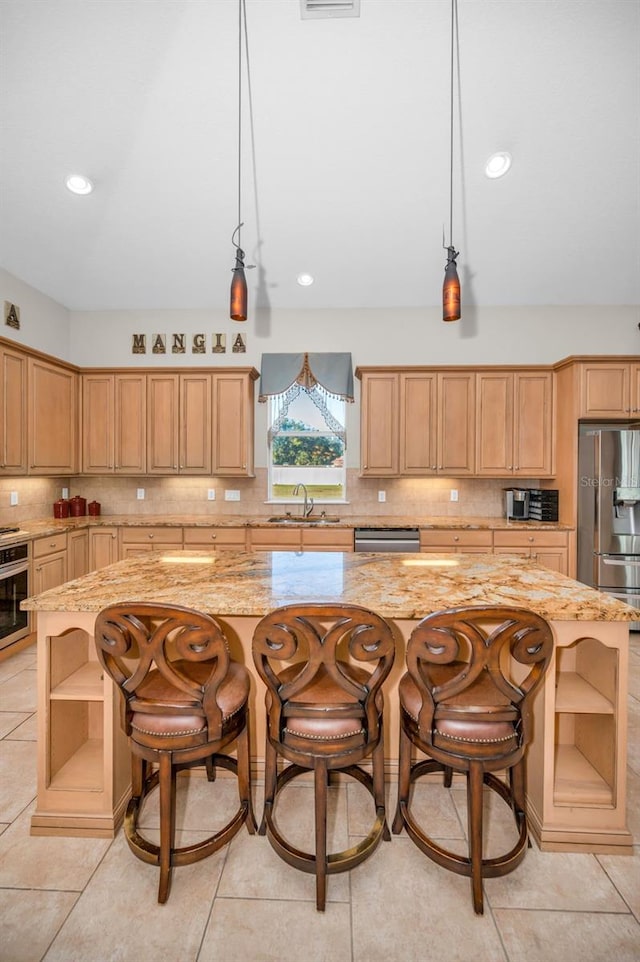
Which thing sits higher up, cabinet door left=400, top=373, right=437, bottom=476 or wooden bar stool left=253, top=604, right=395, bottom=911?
cabinet door left=400, top=373, right=437, bottom=476

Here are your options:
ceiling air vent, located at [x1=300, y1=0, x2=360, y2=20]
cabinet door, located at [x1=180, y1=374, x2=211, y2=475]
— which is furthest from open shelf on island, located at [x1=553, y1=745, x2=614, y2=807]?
→ ceiling air vent, located at [x1=300, y1=0, x2=360, y2=20]

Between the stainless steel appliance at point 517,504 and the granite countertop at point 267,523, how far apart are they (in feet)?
0.43

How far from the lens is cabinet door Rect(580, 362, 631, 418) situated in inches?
A: 164

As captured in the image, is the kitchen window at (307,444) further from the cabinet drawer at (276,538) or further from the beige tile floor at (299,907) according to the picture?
the beige tile floor at (299,907)

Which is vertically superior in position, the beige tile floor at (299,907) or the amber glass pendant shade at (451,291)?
the amber glass pendant shade at (451,291)

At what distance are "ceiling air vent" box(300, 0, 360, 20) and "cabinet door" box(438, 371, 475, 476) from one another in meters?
2.79

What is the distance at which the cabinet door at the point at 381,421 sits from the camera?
4.66 m

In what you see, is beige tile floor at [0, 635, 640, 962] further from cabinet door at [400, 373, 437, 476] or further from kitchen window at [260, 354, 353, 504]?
kitchen window at [260, 354, 353, 504]

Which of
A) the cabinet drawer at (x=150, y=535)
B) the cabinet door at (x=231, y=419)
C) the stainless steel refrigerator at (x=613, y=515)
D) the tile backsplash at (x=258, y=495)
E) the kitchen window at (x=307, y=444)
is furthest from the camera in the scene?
the kitchen window at (x=307, y=444)

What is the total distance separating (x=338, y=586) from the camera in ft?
6.49

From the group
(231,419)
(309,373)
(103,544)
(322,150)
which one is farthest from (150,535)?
(322,150)

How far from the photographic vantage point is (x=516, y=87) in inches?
121

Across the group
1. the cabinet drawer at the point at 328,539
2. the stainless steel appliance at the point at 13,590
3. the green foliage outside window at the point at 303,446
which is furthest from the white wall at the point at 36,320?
the cabinet drawer at the point at 328,539

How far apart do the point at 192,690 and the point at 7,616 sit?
2.83 metres
